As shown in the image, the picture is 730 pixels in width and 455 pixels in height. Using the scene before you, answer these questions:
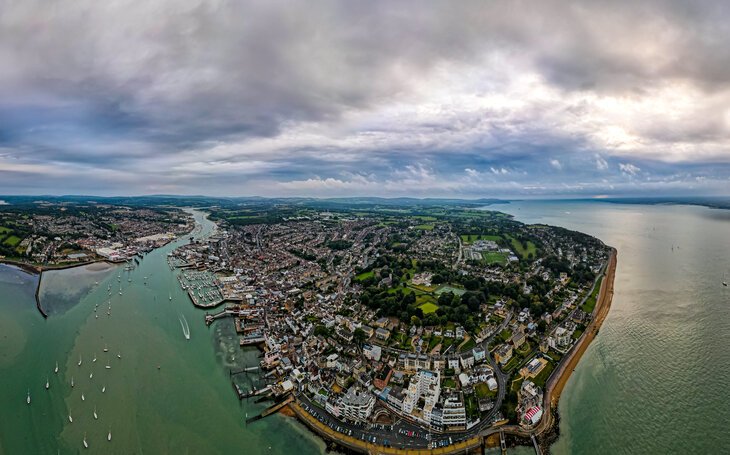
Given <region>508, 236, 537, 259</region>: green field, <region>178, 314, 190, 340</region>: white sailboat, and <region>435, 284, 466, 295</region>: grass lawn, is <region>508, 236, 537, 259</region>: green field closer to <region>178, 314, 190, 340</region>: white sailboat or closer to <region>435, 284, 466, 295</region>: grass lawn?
<region>435, 284, 466, 295</region>: grass lawn

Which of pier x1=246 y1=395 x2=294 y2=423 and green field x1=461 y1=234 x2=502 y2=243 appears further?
green field x1=461 y1=234 x2=502 y2=243

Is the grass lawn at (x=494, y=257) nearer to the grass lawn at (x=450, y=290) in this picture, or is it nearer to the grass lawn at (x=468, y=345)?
the grass lawn at (x=450, y=290)

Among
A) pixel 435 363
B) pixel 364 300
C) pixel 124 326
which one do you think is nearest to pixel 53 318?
pixel 124 326

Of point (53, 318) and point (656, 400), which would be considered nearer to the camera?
point (656, 400)

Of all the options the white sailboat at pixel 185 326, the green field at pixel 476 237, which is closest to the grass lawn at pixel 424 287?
the white sailboat at pixel 185 326

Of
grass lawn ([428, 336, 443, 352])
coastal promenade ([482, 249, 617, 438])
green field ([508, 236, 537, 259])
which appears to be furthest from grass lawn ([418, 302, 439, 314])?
green field ([508, 236, 537, 259])

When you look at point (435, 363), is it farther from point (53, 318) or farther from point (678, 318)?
point (53, 318)

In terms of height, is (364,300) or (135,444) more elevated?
(364,300)
